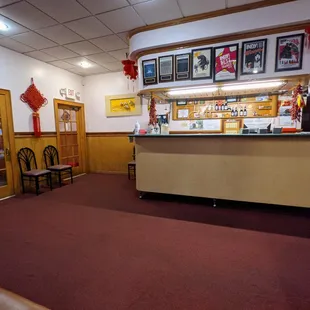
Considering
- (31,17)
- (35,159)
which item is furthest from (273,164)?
(35,159)

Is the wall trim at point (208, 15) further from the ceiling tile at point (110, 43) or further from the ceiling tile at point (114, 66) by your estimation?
the ceiling tile at point (114, 66)

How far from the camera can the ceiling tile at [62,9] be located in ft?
8.21

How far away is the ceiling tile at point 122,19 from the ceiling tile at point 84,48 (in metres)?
0.76

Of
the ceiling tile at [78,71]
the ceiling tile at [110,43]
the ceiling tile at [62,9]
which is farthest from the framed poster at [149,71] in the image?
the ceiling tile at [78,71]

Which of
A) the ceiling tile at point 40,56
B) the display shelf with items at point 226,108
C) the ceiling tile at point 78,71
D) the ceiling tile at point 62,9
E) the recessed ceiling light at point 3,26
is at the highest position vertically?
the ceiling tile at point 62,9

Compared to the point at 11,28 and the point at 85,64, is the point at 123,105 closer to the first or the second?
the point at 85,64

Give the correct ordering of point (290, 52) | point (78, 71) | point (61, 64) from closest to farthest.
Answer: point (290, 52) → point (61, 64) → point (78, 71)

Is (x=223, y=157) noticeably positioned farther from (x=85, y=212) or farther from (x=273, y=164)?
(x=85, y=212)

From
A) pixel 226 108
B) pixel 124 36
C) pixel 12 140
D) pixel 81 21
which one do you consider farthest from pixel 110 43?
pixel 226 108

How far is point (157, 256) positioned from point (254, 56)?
2876 millimetres

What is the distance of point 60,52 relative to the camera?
13.0 ft

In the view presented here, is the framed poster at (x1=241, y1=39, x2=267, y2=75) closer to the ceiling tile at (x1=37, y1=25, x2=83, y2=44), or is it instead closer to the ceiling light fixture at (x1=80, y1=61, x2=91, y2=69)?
the ceiling tile at (x1=37, y1=25, x2=83, y2=44)

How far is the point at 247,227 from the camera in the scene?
2367 mm

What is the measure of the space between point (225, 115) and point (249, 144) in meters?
A: 1.93
